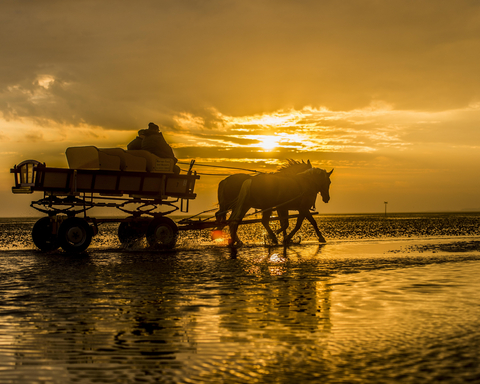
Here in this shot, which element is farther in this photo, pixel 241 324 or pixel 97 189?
pixel 97 189

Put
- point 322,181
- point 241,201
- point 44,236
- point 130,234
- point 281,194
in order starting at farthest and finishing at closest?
point 322,181 → point 281,194 → point 130,234 → point 241,201 → point 44,236

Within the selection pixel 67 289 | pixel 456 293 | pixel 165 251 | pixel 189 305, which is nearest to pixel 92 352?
pixel 189 305

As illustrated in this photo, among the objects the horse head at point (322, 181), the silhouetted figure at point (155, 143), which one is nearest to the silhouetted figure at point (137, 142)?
the silhouetted figure at point (155, 143)

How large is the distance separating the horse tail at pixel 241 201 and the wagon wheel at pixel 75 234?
13.4 feet

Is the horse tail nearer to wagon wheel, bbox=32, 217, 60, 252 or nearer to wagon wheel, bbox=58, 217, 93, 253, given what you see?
wagon wheel, bbox=58, 217, 93, 253

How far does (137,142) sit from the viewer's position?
1569 centimetres

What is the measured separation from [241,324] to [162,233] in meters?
10.3

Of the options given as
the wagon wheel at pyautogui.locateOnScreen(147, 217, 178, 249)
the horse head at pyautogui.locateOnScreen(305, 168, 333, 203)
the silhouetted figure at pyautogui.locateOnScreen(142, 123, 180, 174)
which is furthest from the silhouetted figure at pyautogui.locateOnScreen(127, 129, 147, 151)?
the horse head at pyautogui.locateOnScreen(305, 168, 333, 203)

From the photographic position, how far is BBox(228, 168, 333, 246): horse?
15602 mm

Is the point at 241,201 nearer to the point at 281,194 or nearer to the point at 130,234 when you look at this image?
the point at 281,194

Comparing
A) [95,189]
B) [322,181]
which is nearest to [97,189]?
[95,189]

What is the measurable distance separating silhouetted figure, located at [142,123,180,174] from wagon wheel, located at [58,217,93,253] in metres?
2.84

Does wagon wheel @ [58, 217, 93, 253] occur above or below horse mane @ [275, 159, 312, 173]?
below

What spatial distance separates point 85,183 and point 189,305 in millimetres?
8646
